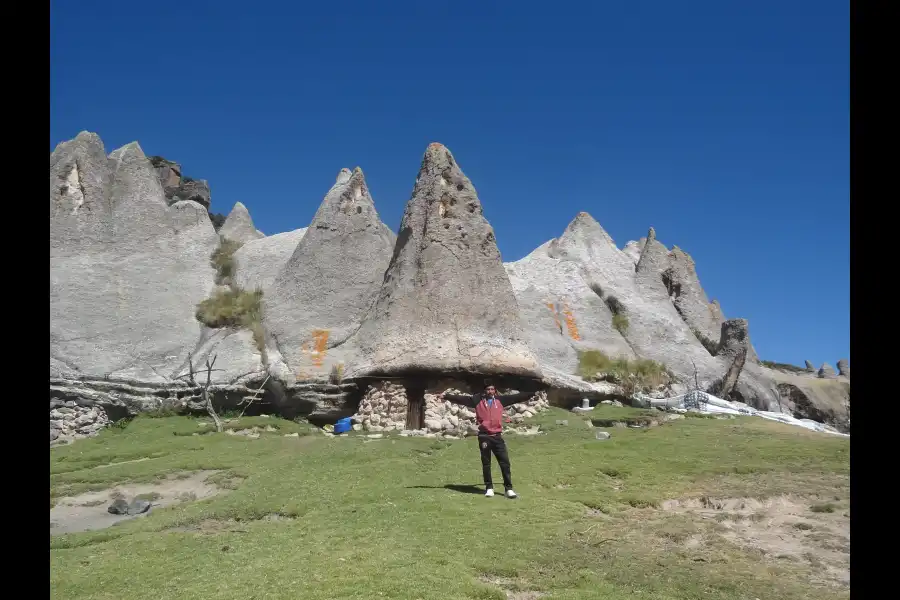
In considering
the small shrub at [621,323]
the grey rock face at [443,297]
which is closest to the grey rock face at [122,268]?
the grey rock face at [443,297]

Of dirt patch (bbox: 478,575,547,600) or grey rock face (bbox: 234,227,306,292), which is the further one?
grey rock face (bbox: 234,227,306,292)

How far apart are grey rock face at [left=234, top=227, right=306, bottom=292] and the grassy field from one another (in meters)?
12.2

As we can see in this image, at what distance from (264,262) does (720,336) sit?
95.2 feet

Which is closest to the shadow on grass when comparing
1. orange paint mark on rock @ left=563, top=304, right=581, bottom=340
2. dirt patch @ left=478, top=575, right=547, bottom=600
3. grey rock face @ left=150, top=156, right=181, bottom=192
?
dirt patch @ left=478, top=575, right=547, bottom=600

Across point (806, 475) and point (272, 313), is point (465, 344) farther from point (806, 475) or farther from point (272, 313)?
point (806, 475)

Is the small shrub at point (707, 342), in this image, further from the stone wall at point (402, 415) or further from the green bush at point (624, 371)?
the stone wall at point (402, 415)

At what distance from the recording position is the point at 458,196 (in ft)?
103

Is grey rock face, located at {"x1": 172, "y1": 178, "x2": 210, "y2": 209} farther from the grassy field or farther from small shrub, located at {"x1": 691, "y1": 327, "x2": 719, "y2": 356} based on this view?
small shrub, located at {"x1": 691, "y1": 327, "x2": 719, "y2": 356}

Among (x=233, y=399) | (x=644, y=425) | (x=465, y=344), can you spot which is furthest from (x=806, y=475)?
(x=233, y=399)

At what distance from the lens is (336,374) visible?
28797mm

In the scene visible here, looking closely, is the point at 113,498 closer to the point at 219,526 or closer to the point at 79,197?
the point at 219,526

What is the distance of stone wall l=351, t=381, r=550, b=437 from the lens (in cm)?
2602

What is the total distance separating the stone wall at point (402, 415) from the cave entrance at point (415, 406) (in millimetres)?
222

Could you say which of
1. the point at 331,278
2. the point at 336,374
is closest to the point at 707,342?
the point at 331,278
